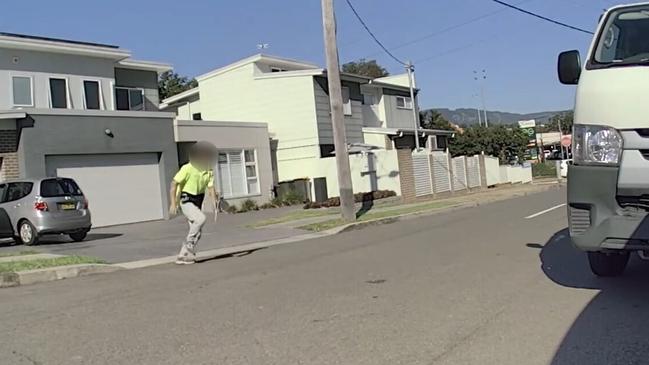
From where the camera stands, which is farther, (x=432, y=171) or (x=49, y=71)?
(x=432, y=171)

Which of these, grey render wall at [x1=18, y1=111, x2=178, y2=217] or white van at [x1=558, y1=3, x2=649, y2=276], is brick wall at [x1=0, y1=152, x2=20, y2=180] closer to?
grey render wall at [x1=18, y1=111, x2=178, y2=217]

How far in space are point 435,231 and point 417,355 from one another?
30.3 ft

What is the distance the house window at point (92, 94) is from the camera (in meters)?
23.6

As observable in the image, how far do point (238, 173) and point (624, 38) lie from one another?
70.3ft

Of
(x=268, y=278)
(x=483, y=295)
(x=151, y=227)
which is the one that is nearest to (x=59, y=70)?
(x=151, y=227)

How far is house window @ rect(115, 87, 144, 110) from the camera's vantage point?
2584 centimetres

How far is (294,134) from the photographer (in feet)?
97.6

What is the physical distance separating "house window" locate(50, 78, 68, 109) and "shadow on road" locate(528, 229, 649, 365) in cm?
1925

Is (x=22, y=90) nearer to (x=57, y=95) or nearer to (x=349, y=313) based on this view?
(x=57, y=95)

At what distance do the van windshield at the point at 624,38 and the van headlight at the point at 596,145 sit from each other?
2.05 ft

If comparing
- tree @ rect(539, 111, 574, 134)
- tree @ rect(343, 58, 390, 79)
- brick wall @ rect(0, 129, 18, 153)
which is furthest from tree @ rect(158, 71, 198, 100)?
tree @ rect(539, 111, 574, 134)

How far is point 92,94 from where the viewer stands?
Result: 2386 centimetres

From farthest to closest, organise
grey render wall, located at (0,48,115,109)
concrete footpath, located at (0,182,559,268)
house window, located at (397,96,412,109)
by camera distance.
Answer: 1. house window, located at (397,96,412,109)
2. grey render wall, located at (0,48,115,109)
3. concrete footpath, located at (0,182,559,268)

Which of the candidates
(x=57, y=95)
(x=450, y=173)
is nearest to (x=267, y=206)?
(x=57, y=95)
